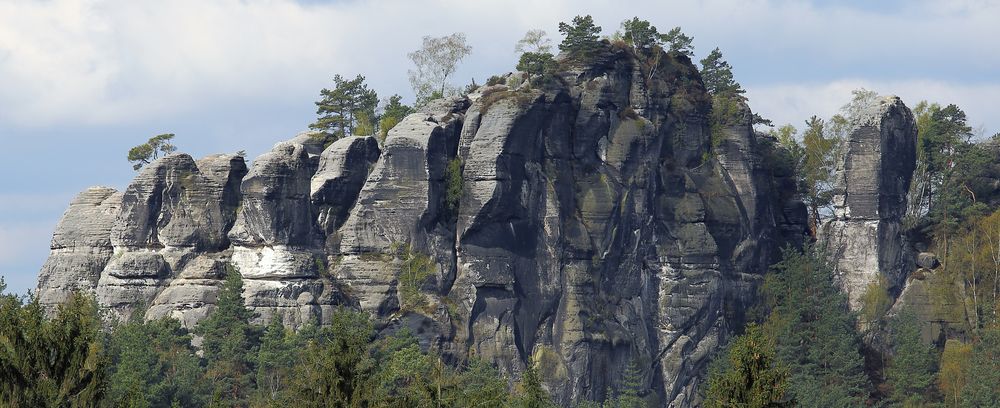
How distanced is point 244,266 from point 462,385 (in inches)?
491

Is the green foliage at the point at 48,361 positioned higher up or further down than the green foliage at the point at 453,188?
further down

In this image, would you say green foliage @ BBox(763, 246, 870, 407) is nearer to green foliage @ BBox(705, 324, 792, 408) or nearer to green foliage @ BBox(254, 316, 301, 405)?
green foliage @ BBox(254, 316, 301, 405)

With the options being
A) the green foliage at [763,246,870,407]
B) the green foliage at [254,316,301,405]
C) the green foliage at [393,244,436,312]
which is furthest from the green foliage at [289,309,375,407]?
the green foliage at [763,246,870,407]

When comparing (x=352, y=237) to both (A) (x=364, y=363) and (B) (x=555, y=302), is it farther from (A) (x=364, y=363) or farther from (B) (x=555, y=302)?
(A) (x=364, y=363)

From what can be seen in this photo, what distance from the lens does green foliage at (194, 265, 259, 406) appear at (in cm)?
8825

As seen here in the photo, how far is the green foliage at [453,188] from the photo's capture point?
97000 mm

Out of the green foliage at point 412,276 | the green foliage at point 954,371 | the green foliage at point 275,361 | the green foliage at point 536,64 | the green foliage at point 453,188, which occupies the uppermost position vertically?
the green foliage at point 536,64

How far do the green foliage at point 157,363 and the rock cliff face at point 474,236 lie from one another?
13.0 feet

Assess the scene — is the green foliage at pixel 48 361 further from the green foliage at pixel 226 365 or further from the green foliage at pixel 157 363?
the green foliage at pixel 157 363

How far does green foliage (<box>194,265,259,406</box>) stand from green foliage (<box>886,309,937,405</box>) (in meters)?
29.6

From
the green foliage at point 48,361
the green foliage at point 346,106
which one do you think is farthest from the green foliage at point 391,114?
the green foliage at point 48,361

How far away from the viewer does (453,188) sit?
9700cm

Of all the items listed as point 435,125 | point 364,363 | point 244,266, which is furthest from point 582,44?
point 364,363

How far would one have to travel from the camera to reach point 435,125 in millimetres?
96750
